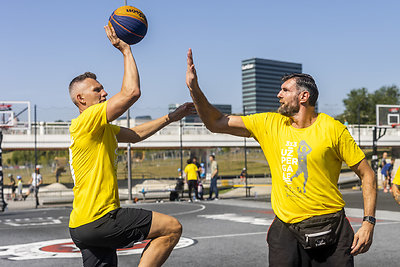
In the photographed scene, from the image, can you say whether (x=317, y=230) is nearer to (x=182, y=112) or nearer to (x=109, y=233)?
(x=109, y=233)

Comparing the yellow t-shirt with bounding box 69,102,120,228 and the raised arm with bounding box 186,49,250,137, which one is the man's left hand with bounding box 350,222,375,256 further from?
the yellow t-shirt with bounding box 69,102,120,228

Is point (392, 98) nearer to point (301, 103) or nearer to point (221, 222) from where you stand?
point (221, 222)

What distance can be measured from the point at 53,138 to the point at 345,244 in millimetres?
40771

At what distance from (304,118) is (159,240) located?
1.46 meters

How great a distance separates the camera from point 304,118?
418 cm

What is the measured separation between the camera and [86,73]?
440 centimetres

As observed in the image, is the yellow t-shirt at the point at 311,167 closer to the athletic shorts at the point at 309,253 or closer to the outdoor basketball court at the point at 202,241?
the athletic shorts at the point at 309,253

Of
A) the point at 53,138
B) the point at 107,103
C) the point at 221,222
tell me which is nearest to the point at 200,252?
the point at 221,222

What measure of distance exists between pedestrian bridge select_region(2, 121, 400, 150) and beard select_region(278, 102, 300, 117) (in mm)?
35129

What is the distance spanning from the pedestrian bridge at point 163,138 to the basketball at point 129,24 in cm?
3452

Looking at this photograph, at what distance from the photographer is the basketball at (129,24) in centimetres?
444

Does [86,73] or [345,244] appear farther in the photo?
[86,73]

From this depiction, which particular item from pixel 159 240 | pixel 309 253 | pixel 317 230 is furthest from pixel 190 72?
pixel 309 253

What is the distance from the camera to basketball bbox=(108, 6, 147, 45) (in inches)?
175
